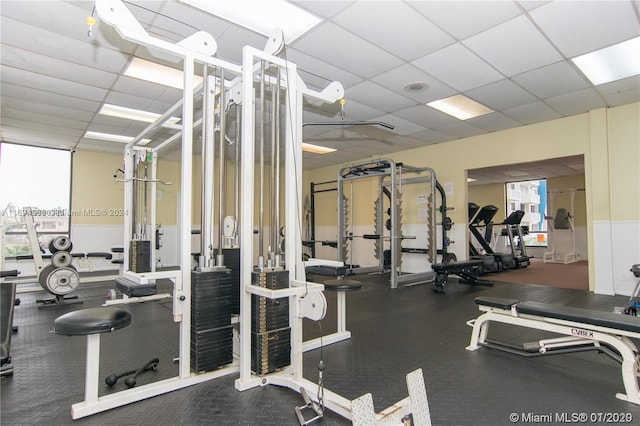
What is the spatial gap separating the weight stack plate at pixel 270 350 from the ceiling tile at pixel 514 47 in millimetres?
2863

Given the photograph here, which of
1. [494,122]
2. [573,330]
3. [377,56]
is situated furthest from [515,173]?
[573,330]

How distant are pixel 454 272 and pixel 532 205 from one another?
29.6ft

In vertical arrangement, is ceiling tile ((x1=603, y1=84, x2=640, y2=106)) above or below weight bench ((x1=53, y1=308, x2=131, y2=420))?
above

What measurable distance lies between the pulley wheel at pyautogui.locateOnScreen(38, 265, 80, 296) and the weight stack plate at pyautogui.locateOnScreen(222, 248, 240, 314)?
3.06m

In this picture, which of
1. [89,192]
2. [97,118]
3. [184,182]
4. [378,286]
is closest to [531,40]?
[184,182]

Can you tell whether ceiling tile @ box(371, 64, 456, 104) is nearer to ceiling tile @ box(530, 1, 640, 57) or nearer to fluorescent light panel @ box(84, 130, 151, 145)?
ceiling tile @ box(530, 1, 640, 57)

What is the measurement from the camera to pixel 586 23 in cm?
276

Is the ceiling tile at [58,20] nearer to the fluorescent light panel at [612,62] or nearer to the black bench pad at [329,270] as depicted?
the black bench pad at [329,270]

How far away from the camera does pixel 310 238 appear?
8.28 meters

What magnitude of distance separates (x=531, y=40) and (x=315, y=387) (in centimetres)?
328

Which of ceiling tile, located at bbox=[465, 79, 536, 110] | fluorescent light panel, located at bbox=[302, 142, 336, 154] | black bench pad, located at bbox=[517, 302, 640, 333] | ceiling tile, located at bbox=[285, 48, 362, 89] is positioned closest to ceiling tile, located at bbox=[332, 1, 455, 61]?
ceiling tile, located at bbox=[285, 48, 362, 89]

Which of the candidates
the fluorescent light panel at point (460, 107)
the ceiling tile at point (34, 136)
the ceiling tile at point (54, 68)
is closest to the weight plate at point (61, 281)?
the ceiling tile at point (54, 68)

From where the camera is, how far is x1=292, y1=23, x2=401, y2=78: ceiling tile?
2.88 m

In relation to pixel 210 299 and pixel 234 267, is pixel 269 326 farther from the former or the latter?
pixel 234 267
